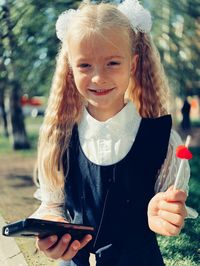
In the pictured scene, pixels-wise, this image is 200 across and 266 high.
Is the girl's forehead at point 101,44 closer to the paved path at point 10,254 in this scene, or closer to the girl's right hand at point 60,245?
the girl's right hand at point 60,245

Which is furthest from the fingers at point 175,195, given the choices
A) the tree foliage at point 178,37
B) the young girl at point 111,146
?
the tree foliage at point 178,37

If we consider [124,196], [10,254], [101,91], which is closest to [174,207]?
[124,196]

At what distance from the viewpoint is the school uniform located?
152 cm

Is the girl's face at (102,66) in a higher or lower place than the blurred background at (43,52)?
higher

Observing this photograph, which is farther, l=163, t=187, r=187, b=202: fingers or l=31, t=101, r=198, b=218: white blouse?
l=31, t=101, r=198, b=218: white blouse

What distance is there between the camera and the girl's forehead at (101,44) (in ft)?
4.89

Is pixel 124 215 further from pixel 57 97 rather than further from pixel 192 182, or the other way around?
pixel 192 182

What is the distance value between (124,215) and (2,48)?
4.57 metres

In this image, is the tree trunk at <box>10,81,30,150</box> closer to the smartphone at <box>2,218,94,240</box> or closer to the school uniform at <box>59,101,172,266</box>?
the school uniform at <box>59,101,172,266</box>

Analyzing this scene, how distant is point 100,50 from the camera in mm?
1491

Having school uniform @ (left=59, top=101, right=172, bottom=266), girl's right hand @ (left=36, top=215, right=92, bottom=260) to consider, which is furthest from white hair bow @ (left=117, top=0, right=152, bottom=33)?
girl's right hand @ (left=36, top=215, right=92, bottom=260)

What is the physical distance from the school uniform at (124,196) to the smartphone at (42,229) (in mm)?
104

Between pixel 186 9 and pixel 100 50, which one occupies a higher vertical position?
pixel 100 50

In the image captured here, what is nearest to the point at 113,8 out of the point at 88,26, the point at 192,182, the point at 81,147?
the point at 88,26
